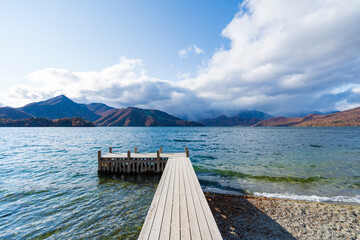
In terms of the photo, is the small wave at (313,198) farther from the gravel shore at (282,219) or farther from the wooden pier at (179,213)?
the wooden pier at (179,213)

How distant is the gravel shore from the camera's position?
24.1 feet

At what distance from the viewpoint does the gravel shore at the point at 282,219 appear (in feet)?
24.1

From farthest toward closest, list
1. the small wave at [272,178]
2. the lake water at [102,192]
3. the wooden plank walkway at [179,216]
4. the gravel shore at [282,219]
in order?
the small wave at [272,178] → the lake water at [102,192] → the gravel shore at [282,219] → the wooden plank walkway at [179,216]

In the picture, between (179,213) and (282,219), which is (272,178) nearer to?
(282,219)

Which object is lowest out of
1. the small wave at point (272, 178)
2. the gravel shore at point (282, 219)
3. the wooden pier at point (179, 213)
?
the small wave at point (272, 178)

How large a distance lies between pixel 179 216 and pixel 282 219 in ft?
23.1

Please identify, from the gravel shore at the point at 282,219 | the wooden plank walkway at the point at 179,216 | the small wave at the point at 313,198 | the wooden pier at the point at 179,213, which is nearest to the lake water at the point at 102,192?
the small wave at the point at 313,198

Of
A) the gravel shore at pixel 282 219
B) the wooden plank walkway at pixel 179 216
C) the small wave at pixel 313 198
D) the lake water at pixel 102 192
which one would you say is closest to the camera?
the wooden plank walkway at pixel 179 216

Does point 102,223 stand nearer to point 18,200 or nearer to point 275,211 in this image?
point 18,200

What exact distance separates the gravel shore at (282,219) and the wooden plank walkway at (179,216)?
2631mm

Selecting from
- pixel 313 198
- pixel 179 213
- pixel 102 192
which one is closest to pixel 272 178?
pixel 313 198

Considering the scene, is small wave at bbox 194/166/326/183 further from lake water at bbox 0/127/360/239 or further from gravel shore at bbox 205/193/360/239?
gravel shore at bbox 205/193/360/239

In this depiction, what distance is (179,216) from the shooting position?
5.36 metres

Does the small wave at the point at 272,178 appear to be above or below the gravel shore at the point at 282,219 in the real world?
below
